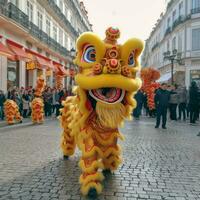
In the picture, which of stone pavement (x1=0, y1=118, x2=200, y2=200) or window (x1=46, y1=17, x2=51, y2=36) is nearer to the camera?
stone pavement (x1=0, y1=118, x2=200, y2=200)

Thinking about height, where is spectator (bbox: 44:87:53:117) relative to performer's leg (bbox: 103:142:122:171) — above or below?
above

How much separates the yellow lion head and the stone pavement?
3.44ft

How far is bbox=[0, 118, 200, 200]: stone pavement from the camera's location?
15.9 ft

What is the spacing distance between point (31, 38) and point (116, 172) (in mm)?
20241

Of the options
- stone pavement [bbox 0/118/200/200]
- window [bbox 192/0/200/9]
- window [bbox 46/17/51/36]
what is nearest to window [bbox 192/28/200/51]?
window [bbox 192/0/200/9]

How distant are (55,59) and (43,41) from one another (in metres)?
6.82

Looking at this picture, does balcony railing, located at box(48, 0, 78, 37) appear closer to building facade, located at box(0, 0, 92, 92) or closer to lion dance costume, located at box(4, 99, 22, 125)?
building facade, located at box(0, 0, 92, 92)

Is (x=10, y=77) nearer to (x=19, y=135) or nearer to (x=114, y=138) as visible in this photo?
(x=19, y=135)

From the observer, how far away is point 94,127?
5277 millimetres

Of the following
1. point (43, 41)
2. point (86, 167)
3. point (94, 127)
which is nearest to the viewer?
point (86, 167)

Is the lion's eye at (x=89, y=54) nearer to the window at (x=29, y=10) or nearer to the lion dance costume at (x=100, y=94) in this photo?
the lion dance costume at (x=100, y=94)

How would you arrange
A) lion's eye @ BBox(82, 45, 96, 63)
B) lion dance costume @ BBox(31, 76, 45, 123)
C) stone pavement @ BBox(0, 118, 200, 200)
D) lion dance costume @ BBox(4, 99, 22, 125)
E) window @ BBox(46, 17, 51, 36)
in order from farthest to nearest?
window @ BBox(46, 17, 51, 36)
lion dance costume @ BBox(31, 76, 45, 123)
lion dance costume @ BBox(4, 99, 22, 125)
lion's eye @ BBox(82, 45, 96, 63)
stone pavement @ BBox(0, 118, 200, 200)

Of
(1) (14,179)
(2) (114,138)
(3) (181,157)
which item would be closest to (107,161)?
(2) (114,138)

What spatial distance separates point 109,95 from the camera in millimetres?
5051
